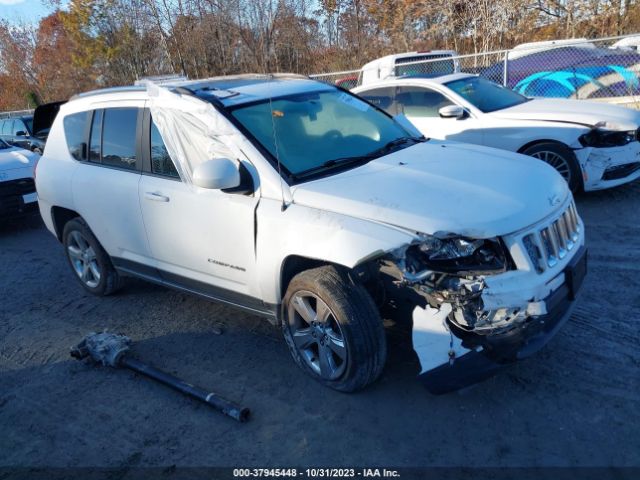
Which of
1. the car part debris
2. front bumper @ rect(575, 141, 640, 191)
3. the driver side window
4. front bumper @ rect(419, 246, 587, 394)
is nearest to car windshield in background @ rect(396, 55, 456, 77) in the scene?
the driver side window

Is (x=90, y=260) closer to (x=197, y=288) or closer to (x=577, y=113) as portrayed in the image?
(x=197, y=288)

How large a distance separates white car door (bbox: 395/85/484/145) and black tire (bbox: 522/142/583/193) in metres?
0.80

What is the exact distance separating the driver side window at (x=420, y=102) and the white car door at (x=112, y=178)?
14.8 feet

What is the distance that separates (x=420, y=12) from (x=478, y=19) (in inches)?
91.9

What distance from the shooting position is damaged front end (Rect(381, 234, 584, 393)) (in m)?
2.81

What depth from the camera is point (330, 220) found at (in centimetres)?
310

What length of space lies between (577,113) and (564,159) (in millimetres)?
604

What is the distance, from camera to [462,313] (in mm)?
2855

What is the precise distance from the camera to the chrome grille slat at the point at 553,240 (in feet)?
9.61

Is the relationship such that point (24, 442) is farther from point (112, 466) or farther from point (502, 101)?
point (502, 101)

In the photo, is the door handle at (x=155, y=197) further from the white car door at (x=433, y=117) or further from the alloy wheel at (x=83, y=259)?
the white car door at (x=433, y=117)

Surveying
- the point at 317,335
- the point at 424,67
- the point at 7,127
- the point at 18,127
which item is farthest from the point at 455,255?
the point at 7,127

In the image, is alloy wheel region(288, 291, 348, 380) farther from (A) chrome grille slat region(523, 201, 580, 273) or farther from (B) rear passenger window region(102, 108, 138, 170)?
(B) rear passenger window region(102, 108, 138, 170)

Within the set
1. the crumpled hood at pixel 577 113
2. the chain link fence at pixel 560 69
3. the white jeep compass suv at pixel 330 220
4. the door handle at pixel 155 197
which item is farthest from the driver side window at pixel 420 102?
the door handle at pixel 155 197
